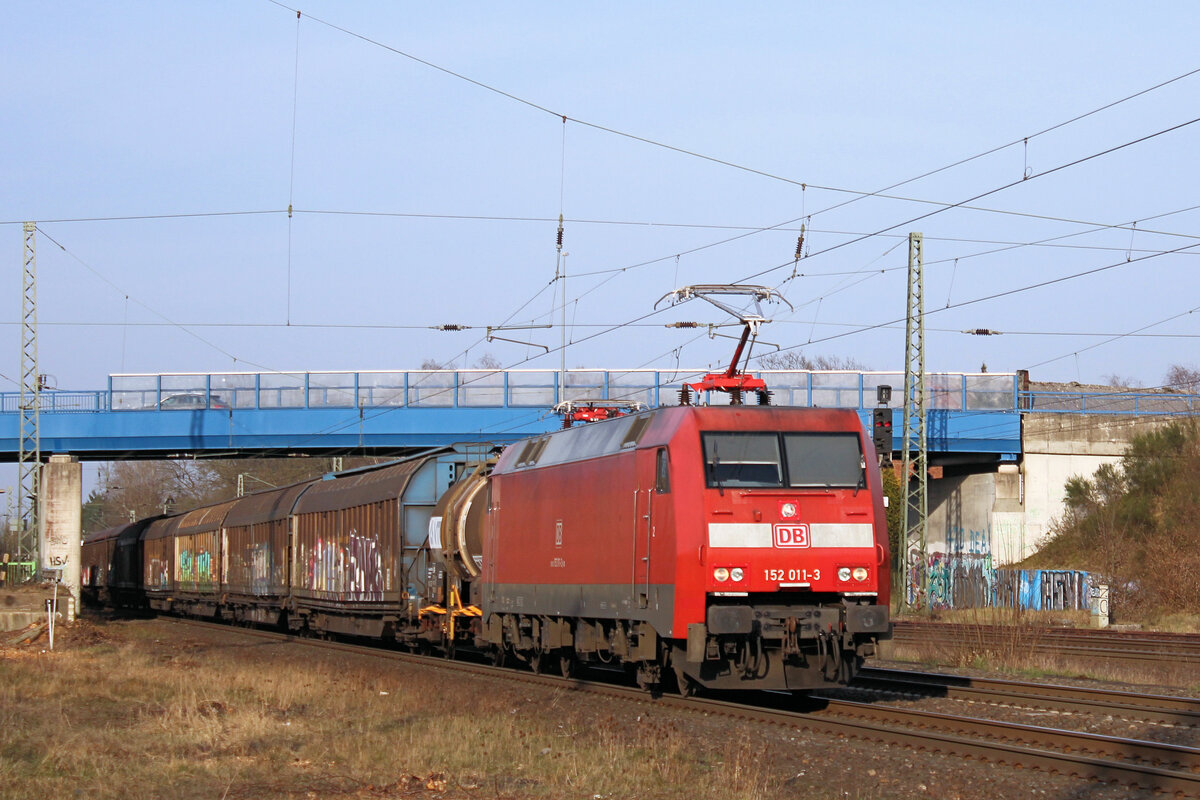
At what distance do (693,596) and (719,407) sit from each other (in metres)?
2.24

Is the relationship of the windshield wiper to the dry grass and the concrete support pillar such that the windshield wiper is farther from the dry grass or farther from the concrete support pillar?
the concrete support pillar

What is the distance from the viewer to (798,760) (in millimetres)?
11789

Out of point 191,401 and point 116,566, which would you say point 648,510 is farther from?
point 116,566

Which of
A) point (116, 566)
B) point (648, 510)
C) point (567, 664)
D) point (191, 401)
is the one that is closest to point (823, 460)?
point (648, 510)

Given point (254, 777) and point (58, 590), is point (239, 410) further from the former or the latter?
point (254, 777)

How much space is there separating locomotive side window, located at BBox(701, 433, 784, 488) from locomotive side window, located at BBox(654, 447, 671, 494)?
0.48m

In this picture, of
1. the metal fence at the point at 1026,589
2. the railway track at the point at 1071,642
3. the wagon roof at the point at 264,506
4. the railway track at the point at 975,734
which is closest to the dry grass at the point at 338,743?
the railway track at the point at 975,734

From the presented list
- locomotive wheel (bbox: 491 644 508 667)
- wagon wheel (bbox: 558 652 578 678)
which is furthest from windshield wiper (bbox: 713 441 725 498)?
locomotive wheel (bbox: 491 644 508 667)

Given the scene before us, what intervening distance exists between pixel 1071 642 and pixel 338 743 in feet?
57.8

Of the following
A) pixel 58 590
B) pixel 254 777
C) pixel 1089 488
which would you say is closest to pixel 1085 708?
pixel 254 777

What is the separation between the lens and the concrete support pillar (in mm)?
38250

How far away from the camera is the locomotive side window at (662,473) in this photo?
48.3ft

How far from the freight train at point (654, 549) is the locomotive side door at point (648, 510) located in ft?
0.11

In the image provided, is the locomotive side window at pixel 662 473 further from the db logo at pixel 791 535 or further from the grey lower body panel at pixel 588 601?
A: the db logo at pixel 791 535
